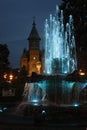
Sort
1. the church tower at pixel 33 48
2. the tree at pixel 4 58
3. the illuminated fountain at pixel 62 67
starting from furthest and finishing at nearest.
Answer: the church tower at pixel 33 48, the tree at pixel 4 58, the illuminated fountain at pixel 62 67

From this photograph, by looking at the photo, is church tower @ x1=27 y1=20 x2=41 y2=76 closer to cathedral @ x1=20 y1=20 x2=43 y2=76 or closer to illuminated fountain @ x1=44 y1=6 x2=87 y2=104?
cathedral @ x1=20 y1=20 x2=43 y2=76

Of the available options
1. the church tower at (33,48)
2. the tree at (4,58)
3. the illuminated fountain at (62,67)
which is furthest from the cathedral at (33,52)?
the illuminated fountain at (62,67)

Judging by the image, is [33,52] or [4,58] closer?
[4,58]

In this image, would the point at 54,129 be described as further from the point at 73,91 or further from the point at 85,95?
the point at 85,95

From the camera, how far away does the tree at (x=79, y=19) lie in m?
44.4

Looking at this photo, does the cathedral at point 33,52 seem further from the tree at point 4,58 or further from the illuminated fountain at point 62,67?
the illuminated fountain at point 62,67

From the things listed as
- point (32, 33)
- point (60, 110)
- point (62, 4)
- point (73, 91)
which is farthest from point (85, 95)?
point (32, 33)

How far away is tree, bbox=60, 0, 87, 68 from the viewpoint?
4441 centimetres

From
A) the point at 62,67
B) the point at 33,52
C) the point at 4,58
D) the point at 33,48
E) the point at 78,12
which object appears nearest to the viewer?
the point at 62,67

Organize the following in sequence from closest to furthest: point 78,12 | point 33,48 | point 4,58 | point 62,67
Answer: point 62,67
point 78,12
point 4,58
point 33,48

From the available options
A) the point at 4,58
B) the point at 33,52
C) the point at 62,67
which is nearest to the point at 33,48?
the point at 33,52

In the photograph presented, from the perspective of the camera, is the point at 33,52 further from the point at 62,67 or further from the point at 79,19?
the point at 62,67

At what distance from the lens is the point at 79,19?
45094 millimetres

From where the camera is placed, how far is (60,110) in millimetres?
19281
